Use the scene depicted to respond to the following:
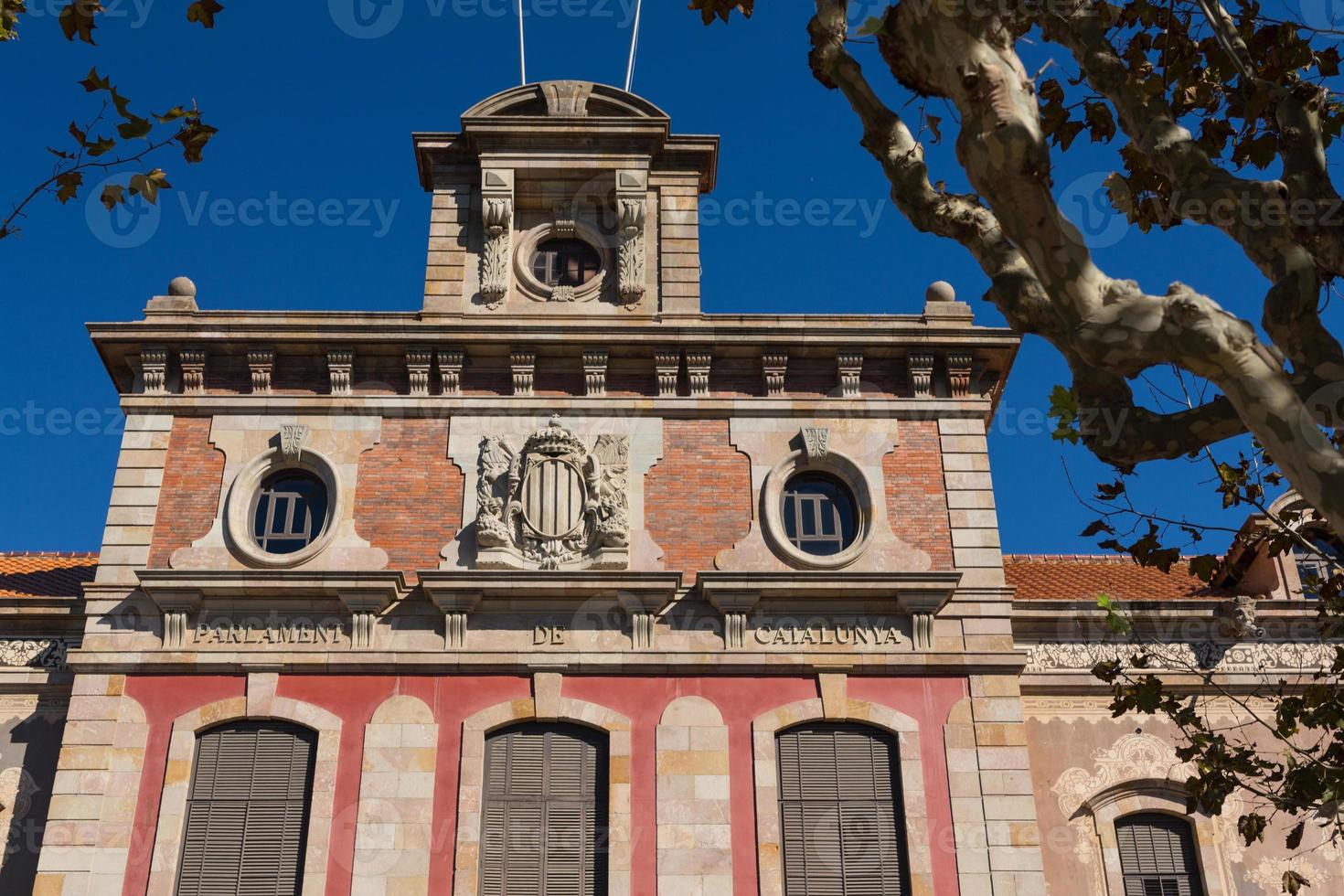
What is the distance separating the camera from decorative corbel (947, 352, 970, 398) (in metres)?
17.8

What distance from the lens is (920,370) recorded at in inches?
698

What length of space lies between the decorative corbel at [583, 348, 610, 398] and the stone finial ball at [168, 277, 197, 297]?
5267 mm

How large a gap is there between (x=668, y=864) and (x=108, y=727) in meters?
6.39

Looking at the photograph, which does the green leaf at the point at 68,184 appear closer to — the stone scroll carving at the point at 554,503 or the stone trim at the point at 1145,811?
the stone scroll carving at the point at 554,503

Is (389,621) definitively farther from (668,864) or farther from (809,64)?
(809,64)

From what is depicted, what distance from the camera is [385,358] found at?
17.8m

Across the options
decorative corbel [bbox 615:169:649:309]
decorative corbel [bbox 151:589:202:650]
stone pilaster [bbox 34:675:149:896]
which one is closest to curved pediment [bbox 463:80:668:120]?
decorative corbel [bbox 615:169:649:309]

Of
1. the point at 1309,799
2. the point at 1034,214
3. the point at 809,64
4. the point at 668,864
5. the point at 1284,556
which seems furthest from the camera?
the point at 1284,556

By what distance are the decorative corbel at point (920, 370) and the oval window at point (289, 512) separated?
7.47 meters

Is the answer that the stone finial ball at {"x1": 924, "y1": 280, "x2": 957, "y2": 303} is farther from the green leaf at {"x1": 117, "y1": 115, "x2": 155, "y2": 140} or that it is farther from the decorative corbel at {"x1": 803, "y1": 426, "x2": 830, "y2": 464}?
the green leaf at {"x1": 117, "y1": 115, "x2": 155, "y2": 140}

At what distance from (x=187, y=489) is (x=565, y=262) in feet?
18.8

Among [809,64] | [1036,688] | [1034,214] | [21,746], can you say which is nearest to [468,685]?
[21,746]

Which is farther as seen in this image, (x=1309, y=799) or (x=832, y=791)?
(x=832, y=791)

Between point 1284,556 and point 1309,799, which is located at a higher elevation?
point 1284,556
